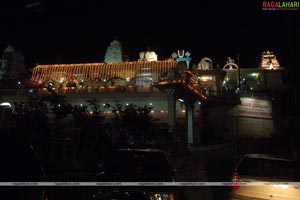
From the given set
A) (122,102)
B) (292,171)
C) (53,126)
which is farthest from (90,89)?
(292,171)

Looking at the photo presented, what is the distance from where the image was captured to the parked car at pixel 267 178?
8.54 m

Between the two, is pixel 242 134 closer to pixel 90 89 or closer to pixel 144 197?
pixel 90 89

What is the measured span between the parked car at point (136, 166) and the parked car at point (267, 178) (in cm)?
177

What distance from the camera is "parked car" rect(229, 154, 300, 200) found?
854 centimetres

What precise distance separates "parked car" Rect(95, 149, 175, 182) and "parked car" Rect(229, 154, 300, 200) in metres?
1.77

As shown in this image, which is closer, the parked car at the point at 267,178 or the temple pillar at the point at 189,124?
the parked car at the point at 267,178

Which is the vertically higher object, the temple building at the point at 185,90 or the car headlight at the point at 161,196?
the temple building at the point at 185,90

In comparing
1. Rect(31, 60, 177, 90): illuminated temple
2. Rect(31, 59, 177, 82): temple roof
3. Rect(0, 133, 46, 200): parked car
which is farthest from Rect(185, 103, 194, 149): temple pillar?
Rect(0, 133, 46, 200): parked car

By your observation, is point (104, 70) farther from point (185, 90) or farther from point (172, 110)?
point (185, 90)

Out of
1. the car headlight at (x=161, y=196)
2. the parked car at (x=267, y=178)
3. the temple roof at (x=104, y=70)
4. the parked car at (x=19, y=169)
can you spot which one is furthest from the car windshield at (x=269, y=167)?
the temple roof at (x=104, y=70)

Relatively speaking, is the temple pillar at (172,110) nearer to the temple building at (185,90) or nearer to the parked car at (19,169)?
the temple building at (185,90)

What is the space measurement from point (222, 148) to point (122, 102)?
14.7 metres

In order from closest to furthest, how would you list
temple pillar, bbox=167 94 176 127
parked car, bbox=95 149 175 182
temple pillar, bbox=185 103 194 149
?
1. parked car, bbox=95 149 175 182
2. temple pillar, bbox=185 103 194 149
3. temple pillar, bbox=167 94 176 127

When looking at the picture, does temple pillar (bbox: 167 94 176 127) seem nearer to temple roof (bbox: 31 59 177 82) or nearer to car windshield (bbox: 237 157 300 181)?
temple roof (bbox: 31 59 177 82)
